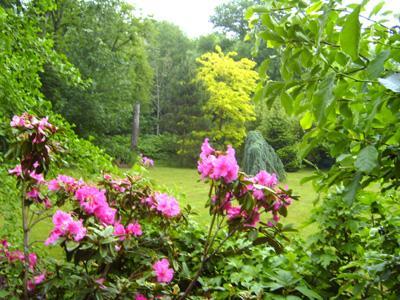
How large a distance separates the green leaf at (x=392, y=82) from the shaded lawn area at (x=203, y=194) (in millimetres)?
1797

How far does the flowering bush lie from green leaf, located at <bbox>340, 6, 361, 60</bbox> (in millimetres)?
719

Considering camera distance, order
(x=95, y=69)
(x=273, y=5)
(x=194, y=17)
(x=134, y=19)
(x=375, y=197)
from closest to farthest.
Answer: (x=273, y=5), (x=375, y=197), (x=95, y=69), (x=134, y=19), (x=194, y=17)

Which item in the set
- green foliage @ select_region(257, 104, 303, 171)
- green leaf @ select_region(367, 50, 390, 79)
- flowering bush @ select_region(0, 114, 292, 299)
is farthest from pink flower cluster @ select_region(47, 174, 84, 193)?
green foliage @ select_region(257, 104, 303, 171)

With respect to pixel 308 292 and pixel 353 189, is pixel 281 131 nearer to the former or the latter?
pixel 308 292

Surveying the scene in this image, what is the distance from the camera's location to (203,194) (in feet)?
27.0

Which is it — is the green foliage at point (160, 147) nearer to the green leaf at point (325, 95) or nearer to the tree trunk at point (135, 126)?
the tree trunk at point (135, 126)

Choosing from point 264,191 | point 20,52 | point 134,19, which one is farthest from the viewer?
point 134,19

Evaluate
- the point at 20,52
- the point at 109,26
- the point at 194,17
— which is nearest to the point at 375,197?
the point at 20,52

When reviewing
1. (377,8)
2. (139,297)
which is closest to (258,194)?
(139,297)

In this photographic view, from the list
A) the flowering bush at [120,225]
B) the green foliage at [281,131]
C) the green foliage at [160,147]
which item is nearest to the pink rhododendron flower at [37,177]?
the flowering bush at [120,225]

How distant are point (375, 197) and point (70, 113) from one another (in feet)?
32.8

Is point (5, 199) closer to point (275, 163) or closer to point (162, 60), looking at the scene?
point (275, 163)

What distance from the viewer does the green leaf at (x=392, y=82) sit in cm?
45

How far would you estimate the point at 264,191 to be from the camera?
1.23 metres
